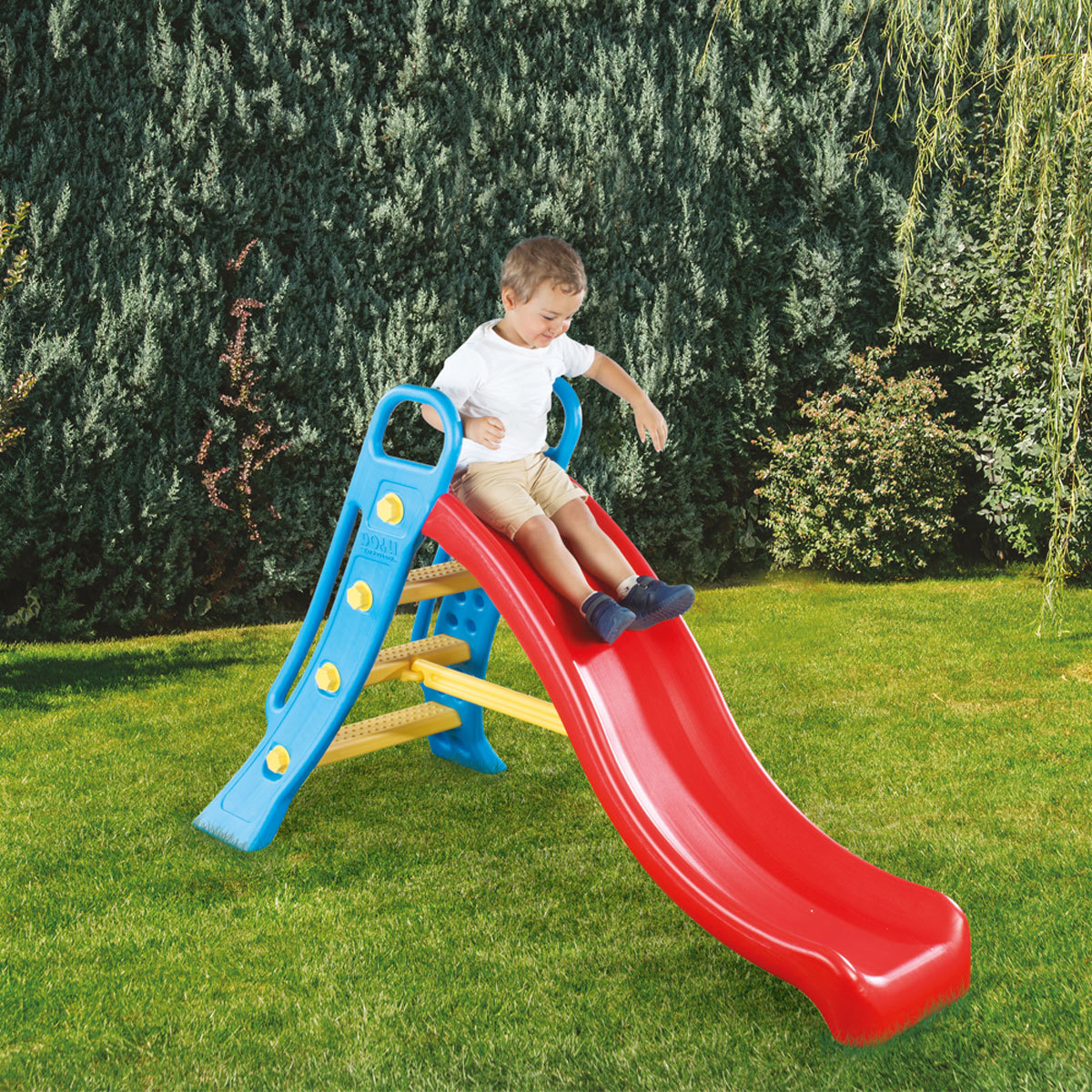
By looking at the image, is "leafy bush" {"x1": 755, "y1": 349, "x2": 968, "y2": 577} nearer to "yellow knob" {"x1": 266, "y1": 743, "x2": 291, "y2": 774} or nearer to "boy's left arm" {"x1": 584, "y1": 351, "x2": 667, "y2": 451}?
"boy's left arm" {"x1": 584, "y1": 351, "x2": 667, "y2": 451}

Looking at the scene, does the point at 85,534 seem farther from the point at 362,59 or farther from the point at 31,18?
the point at 362,59

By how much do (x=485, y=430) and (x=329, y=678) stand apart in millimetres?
826

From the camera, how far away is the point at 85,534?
17.8 ft

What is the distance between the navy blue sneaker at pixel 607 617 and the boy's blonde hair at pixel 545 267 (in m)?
0.82

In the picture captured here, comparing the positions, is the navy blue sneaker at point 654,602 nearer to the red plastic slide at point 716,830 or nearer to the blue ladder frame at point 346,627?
the red plastic slide at point 716,830

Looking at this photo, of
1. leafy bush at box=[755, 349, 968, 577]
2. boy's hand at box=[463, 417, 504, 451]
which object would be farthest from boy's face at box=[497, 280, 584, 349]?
leafy bush at box=[755, 349, 968, 577]

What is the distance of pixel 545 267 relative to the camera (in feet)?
9.80

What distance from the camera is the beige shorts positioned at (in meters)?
3.13

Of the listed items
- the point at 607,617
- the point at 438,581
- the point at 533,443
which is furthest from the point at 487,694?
the point at 533,443

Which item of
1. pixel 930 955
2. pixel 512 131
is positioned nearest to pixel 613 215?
pixel 512 131

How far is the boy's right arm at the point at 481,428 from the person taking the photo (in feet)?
10.2

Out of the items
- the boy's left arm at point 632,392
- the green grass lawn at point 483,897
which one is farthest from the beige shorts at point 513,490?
the green grass lawn at point 483,897

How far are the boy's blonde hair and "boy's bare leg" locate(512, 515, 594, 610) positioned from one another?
609mm

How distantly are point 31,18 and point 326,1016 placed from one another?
4534 millimetres
